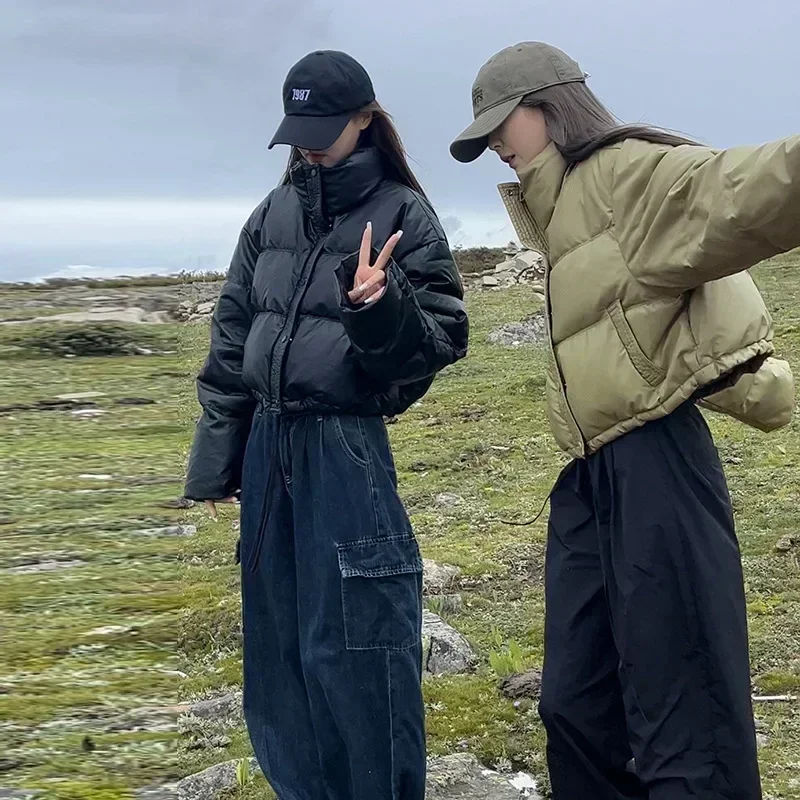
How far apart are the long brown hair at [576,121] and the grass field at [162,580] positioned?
7.42 feet

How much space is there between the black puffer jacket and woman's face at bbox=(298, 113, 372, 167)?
28 mm

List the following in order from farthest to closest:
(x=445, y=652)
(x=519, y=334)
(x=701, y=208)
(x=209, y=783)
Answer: (x=519, y=334) < (x=445, y=652) < (x=209, y=783) < (x=701, y=208)

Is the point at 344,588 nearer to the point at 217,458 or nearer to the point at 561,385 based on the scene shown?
the point at 217,458

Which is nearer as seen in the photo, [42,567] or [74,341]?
[42,567]

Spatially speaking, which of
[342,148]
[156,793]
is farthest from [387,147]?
[156,793]

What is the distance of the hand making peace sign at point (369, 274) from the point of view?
2932 mm

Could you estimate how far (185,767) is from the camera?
162 inches

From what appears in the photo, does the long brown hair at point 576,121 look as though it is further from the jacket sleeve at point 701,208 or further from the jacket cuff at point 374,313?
the jacket cuff at point 374,313

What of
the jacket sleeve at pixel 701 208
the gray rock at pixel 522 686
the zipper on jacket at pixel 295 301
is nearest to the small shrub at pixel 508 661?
the gray rock at pixel 522 686

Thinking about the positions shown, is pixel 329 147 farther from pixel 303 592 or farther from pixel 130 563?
pixel 130 563

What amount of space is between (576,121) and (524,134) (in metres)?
0.14

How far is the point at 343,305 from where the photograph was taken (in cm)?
296

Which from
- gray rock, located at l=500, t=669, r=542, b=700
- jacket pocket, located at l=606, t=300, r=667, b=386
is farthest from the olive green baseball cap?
gray rock, located at l=500, t=669, r=542, b=700

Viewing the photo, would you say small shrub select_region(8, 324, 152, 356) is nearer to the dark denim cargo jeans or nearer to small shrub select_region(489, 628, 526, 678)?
small shrub select_region(489, 628, 526, 678)
